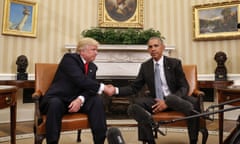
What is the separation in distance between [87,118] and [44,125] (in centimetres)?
39

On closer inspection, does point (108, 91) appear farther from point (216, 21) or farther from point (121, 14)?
point (216, 21)

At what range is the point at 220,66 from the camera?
4.12 m

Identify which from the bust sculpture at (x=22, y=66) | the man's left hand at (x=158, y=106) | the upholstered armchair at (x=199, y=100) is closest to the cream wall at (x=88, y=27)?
the bust sculpture at (x=22, y=66)

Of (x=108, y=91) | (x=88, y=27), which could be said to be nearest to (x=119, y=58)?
(x=88, y=27)

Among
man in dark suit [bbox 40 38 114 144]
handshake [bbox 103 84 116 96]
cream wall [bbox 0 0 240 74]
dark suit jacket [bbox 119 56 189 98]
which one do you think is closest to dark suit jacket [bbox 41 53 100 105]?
man in dark suit [bbox 40 38 114 144]

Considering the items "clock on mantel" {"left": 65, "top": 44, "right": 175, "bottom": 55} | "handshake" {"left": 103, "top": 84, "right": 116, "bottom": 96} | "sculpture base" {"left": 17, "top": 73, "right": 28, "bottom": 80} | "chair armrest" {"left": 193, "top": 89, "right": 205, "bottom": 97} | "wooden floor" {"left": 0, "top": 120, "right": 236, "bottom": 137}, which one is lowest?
"wooden floor" {"left": 0, "top": 120, "right": 236, "bottom": 137}

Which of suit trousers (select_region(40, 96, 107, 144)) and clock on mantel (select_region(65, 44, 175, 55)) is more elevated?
clock on mantel (select_region(65, 44, 175, 55))

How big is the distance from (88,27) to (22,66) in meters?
1.43

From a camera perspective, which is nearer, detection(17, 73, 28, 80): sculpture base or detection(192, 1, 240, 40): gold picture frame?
detection(17, 73, 28, 80): sculpture base

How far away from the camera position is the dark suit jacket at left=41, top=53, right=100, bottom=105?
2.40 meters

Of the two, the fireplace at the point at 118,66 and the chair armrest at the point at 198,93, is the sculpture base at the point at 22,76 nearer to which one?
the fireplace at the point at 118,66

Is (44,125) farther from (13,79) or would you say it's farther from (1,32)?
(1,32)

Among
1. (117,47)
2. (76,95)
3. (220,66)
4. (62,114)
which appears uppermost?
(117,47)

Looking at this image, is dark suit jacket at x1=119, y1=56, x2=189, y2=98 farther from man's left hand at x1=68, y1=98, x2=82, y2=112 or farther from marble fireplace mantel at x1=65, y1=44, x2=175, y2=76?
marble fireplace mantel at x1=65, y1=44, x2=175, y2=76
